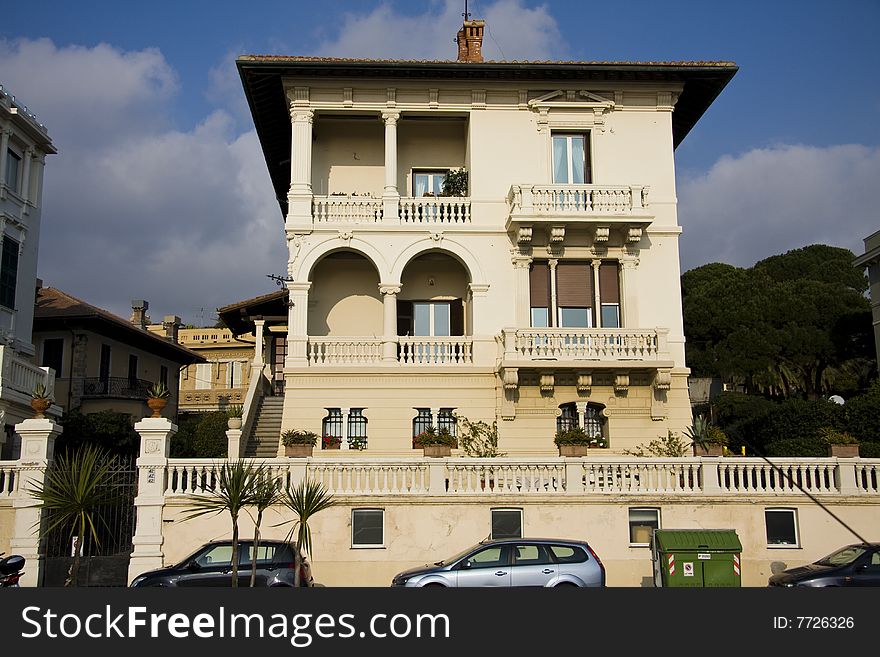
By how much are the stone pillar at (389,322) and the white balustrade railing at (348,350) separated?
0.74 feet

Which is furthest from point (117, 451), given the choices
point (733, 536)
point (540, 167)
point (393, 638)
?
point (393, 638)

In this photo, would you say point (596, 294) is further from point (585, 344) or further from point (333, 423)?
point (333, 423)

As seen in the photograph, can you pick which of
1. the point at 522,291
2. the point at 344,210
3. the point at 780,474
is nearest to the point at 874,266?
the point at 522,291

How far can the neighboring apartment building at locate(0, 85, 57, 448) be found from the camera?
33531 mm

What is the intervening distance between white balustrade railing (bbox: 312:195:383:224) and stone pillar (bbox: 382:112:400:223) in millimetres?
337

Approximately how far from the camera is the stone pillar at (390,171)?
30.2 m

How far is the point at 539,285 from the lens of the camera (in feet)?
99.0

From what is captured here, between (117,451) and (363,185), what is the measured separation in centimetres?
1340

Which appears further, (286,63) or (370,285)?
(370,285)

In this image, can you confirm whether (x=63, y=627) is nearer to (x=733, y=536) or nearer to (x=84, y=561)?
(x=84, y=561)

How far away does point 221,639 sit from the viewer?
1152 cm

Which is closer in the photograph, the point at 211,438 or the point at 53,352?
the point at 211,438

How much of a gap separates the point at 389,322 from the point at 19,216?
1511 centimetres

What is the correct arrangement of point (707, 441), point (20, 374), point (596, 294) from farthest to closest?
point (596, 294) < point (20, 374) < point (707, 441)
